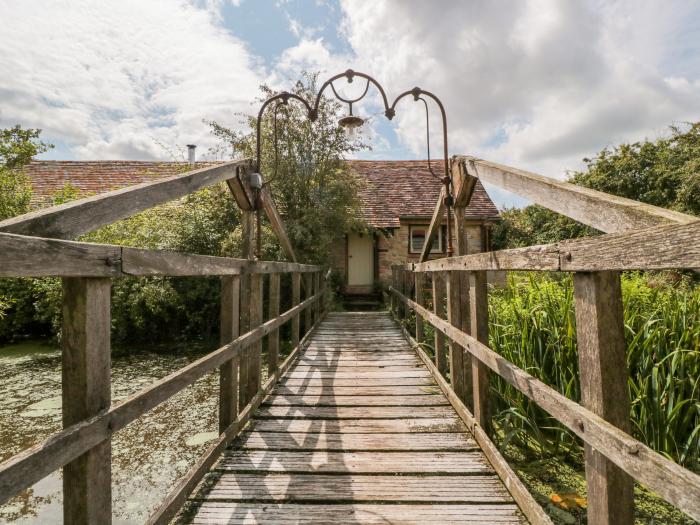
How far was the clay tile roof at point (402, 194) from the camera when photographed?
537 inches

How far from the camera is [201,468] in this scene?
2.09m

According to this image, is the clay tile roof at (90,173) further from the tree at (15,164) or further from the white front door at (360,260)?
the white front door at (360,260)

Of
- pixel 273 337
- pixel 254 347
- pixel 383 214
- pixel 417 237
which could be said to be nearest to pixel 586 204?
pixel 254 347

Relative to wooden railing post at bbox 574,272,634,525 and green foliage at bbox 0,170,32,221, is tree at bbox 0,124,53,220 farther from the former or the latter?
wooden railing post at bbox 574,272,634,525

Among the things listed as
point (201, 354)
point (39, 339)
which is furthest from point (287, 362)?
point (39, 339)

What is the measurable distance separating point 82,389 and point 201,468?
3.66 feet

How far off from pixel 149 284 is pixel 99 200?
686 centimetres

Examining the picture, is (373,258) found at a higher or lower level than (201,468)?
higher

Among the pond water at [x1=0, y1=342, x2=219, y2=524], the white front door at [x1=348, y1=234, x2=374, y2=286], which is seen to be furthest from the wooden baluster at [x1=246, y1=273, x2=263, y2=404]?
the white front door at [x1=348, y1=234, x2=374, y2=286]

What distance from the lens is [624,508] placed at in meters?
1.20

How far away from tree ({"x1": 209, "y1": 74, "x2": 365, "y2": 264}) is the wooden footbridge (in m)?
5.15

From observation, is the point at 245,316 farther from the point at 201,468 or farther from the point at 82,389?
the point at 82,389

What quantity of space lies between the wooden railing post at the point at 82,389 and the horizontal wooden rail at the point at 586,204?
1.56m

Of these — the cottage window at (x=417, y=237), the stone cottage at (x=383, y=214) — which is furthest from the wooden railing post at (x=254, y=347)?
the cottage window at (x=417, y=237)
